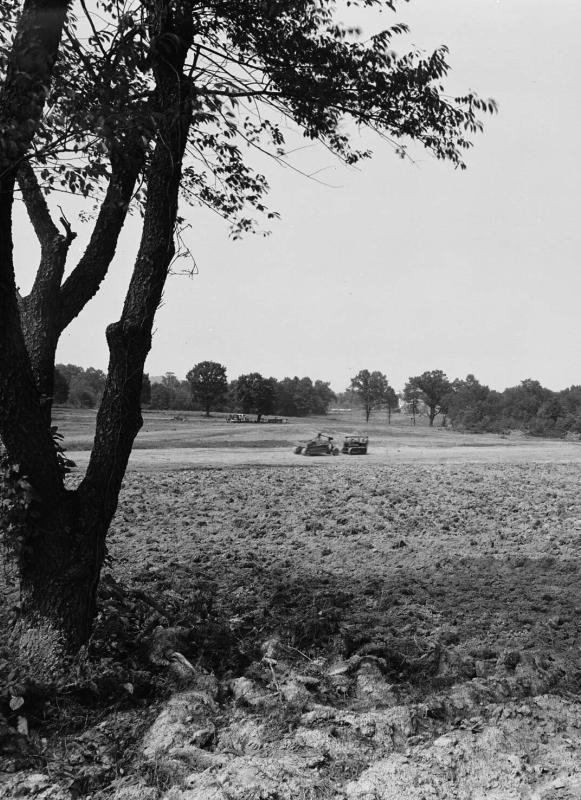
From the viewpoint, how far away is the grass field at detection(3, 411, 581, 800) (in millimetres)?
2545

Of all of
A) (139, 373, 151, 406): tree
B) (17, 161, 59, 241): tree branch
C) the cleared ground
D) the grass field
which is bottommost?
the cleared ground

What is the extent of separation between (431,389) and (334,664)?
83.6 metres

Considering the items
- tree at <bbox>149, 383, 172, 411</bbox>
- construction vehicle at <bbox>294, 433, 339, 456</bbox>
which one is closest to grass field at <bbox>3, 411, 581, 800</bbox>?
construction vehicle at <bbox>294, 433, 339, 456</bbox>

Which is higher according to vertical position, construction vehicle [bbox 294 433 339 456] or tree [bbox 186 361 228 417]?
tree [bbox 186 361 228 417]

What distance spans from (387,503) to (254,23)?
264 inches

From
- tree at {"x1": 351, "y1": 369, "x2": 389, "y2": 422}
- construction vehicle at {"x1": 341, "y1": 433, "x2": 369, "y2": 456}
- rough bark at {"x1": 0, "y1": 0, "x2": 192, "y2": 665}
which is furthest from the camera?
tree at {"x1": 351, "y1": 369, "x2": 389, "y2": 422}

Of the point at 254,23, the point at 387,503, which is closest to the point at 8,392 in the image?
the point at 254,23

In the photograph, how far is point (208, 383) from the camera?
5041 cm

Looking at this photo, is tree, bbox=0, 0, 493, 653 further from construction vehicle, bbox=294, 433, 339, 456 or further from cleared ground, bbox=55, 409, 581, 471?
construction vehicle, bbox=294, 433, 339, 456

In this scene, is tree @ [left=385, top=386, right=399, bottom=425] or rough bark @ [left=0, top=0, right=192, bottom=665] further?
tree @ [left=385, top=386, right=399, bottom=425]

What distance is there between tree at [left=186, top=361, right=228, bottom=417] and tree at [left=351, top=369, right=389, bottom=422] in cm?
3585

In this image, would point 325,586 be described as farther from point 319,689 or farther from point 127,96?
point 127,96

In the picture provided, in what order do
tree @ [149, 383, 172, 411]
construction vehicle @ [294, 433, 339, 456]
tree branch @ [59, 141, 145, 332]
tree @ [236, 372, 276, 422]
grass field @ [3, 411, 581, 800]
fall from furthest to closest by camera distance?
1. tree @ [149, 383, 172, 411]
2. tree @ [236, 372, 276, 422]
3. construction vehicle @ [294, 433, 339, 456]
4. tree branch @ [59, 141, 145, 332]
5. grass field @ [3, 411, 581, 800]

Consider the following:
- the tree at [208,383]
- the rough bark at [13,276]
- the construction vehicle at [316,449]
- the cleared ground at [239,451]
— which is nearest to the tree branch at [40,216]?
the rough bark at [13,276]
